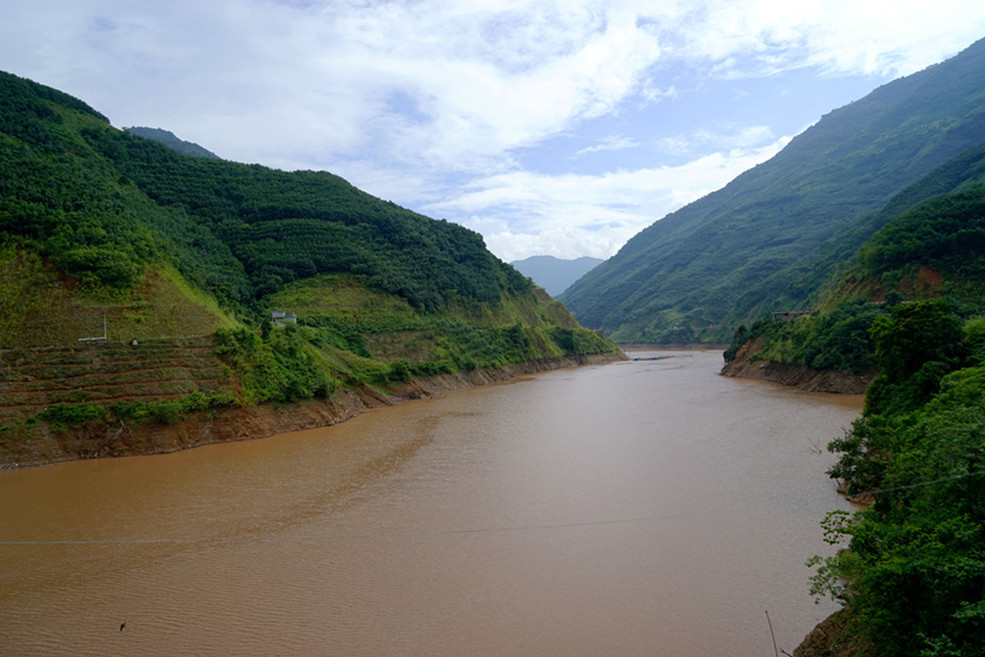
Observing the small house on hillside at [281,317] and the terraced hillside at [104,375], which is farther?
the small house on hillside at [281,317]

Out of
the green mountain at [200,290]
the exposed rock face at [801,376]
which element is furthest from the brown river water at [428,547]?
the exposed rock face at [801,376]

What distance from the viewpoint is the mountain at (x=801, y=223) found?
114688 millimetres

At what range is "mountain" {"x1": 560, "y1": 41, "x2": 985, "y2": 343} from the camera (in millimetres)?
114688

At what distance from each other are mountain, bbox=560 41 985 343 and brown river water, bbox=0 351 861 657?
7774 centimetres

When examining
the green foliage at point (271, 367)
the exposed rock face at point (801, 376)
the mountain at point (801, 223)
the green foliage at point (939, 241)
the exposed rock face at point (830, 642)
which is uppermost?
the mountain at point (801, 223)

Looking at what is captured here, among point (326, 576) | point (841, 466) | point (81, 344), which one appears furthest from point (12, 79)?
point (841, 466)

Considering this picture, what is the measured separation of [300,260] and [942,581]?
59834 millimetres

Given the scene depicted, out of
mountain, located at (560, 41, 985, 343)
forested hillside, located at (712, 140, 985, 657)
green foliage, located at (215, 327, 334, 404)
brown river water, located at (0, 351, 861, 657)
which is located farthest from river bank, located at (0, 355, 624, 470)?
mountain, located at (560, 41, 985, 343)

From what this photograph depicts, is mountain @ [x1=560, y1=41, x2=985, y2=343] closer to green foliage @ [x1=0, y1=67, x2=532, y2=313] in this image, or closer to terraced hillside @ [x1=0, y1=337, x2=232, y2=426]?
green foliage @ [x1=0, y1=67, x2=532, y2=313]

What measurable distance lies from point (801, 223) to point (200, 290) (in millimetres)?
144291

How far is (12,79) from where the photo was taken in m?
50.4

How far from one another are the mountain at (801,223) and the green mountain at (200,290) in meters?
45.6

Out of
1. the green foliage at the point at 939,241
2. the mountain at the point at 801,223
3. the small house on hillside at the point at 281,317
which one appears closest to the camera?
the green foliage at the point at 939,241

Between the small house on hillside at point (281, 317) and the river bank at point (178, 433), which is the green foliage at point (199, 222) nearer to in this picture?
the small house on hillside at point (281, 317)
